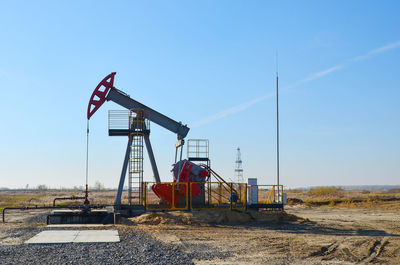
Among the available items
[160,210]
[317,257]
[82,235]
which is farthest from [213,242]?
[160,210]

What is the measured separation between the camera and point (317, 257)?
1008cm

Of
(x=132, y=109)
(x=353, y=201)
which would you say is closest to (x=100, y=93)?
(x=132, y=109)

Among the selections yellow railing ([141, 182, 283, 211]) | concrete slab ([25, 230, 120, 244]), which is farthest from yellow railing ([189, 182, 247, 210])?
concrete slab ([25, 230, 120, 244])

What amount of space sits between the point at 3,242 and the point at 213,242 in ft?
18.6

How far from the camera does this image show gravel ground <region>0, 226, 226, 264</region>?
30.1ft

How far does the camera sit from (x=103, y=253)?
9930mm

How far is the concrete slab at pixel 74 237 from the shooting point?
1150 centimetres

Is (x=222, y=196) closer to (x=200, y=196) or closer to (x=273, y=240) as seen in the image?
(x=200, y=196)

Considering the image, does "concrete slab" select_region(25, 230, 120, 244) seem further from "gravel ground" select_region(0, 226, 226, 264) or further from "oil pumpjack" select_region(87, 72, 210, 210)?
"oil pumpjack" select_region(87, 72, 210, 210)

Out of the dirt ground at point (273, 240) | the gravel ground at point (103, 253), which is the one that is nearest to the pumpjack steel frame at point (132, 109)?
the dirt ground at point (273, 240)

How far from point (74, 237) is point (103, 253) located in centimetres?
264

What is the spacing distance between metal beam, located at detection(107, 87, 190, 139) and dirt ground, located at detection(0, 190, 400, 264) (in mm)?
4674

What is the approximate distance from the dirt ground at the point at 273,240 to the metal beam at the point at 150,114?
467cm

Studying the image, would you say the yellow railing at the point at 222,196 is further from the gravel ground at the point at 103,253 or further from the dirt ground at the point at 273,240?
the gravel ground at the point at 103,253
